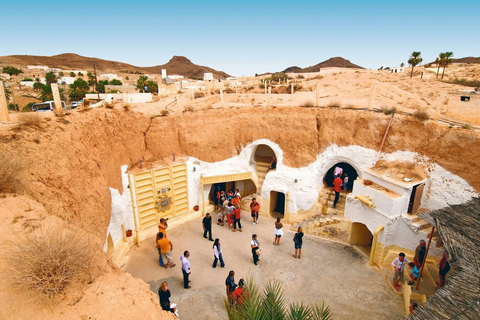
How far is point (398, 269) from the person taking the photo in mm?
9383

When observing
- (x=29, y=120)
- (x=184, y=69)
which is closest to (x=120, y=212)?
(x=29, y=120)

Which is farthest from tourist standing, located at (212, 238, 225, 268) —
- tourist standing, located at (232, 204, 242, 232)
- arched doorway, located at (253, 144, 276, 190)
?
arched doorway, located at (253, 144, 276, 190)

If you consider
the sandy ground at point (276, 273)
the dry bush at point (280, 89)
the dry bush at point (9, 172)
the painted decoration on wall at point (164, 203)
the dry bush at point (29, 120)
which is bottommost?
the sandy ground at point (276, 273)

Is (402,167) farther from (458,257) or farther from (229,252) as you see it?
(229,252)

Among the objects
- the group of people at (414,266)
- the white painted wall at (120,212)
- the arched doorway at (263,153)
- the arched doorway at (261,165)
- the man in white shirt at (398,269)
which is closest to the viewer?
the group of people at (414,266)

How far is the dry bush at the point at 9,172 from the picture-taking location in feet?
20.9

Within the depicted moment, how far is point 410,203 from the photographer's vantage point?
36.0ft

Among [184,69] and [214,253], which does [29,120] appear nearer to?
[214,253]

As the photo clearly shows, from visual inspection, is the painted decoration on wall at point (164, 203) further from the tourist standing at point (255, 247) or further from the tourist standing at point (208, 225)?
the tourist standing at point (255, 247)

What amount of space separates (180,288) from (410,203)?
9.60 metres

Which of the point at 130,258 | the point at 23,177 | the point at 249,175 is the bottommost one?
the point at 130,258

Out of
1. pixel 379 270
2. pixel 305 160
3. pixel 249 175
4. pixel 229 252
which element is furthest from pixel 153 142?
pixel 379 270

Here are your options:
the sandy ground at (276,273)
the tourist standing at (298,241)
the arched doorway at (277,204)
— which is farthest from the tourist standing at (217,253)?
the arched doorway at (277,204)

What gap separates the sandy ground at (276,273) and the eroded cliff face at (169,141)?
3250 millimetres
